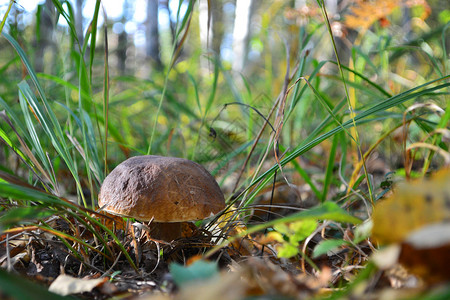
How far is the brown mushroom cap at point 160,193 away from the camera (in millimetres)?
942

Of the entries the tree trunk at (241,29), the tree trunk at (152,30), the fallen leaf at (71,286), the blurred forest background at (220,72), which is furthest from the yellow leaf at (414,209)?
the tree trunk at (152,30)

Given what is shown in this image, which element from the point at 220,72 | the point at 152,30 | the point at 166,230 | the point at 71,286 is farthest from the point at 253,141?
the point at 152,30

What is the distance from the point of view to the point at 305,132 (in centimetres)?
287

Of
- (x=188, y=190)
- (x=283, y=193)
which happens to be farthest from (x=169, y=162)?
(x=283, y=193)

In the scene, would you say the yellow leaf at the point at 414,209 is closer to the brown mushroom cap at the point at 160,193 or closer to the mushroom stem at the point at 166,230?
the brown mushroom cap at the point at 160,193

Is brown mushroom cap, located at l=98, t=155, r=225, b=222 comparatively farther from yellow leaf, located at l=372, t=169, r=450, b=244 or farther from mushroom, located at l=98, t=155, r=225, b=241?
yellow leaf, located at l=372, t=169, r=450, b=244

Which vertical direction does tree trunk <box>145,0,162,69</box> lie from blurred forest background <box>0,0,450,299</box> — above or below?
above

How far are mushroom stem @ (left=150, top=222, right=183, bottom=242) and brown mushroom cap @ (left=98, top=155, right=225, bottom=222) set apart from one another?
6.4 inches

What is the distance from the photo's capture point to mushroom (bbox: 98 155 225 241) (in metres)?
0.94

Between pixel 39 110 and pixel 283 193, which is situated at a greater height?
pixel 39 110

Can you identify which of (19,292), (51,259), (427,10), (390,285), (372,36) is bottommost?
(51,259)

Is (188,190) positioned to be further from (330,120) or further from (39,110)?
(330,120)

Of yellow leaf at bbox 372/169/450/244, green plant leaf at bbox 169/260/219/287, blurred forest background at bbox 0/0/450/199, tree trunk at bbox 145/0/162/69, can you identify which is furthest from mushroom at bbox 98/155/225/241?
tree trunk at bbox 145/0/162/69

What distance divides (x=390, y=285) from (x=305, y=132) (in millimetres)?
2327
